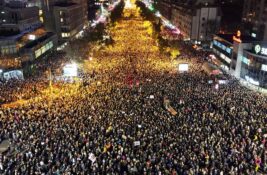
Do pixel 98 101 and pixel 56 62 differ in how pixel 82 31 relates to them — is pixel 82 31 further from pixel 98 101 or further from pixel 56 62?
pixel 98 101

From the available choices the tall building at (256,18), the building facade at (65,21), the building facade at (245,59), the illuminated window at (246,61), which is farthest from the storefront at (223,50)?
the building facade at (65,21)

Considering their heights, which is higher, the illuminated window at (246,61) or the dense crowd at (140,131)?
the illuminated window at (246,61)

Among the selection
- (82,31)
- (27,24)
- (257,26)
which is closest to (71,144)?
(27,24)

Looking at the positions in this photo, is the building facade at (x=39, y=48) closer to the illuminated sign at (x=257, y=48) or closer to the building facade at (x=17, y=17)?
the building facade at (x=17, y=17)

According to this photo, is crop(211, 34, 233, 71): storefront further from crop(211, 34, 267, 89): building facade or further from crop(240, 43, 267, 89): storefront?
crop(240, 43, 267, 89): storefront

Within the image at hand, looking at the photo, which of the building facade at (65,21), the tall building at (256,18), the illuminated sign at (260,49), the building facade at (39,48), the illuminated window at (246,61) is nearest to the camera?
the illuminated sign at (260,49)

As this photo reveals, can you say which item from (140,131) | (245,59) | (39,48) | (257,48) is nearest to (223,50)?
(245,59)

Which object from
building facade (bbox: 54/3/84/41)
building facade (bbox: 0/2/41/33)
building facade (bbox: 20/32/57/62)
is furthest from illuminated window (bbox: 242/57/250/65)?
building facade (bbox: 54/3/84/41)
